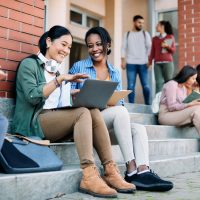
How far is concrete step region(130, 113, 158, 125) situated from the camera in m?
6.43

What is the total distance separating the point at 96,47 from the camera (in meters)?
4.41

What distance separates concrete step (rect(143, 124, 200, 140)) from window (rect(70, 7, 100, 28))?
348cm

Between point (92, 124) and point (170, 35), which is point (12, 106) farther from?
point (170, 35)

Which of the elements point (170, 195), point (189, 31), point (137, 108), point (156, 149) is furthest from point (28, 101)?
point (189, 31)

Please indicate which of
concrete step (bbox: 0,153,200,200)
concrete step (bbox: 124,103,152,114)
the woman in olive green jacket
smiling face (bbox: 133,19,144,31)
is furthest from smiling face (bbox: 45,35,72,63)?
smiling face (bbox: 133,19,144,31)

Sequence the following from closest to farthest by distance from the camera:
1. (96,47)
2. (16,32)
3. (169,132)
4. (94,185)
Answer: (94,185) < (16,32) < (96,47) < (169,132)

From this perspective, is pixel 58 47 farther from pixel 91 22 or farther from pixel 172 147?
pixel 91 22

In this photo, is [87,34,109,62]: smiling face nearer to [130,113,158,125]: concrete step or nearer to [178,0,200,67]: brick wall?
[130,113,158,125]: concrete step

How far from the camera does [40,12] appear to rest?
4.48m

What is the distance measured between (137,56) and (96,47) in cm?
376

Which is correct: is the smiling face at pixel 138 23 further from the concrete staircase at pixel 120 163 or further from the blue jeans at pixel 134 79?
the concrete staircase at pixel 120 163

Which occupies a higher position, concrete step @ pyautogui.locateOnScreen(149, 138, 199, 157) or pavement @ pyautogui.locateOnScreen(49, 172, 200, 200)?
concrete step @ pyautogui.locateOnScreen(149, 138, 199, 157)

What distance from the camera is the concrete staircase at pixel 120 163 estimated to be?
307 cm

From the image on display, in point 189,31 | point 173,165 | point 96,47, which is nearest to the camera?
point 96,47
